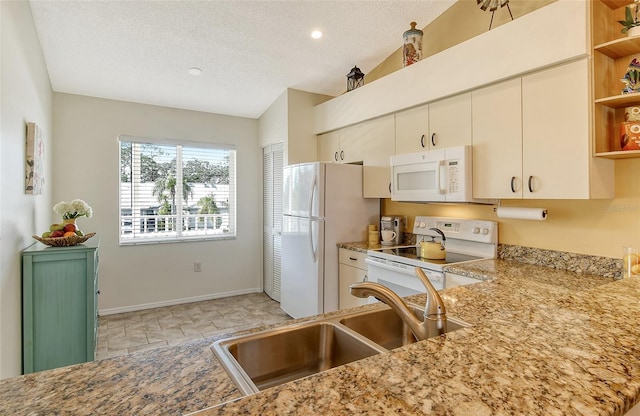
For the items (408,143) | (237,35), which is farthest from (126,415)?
(237,35)

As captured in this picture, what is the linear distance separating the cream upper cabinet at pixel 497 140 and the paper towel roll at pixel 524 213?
14cm

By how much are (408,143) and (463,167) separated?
25.3 inches

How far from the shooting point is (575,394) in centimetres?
57

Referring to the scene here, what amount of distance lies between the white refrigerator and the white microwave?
1.73 ft

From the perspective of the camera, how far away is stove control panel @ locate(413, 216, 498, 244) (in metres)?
2.53

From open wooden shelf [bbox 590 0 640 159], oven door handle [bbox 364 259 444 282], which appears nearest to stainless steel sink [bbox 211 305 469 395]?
oven door handle [bbox 364 259 444 282]

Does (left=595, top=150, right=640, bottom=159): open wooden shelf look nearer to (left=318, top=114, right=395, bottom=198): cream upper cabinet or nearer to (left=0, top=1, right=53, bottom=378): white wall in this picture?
(left=318, top=114, right=395, bottom=198): cream upper cabinet

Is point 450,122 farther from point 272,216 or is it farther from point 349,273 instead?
point 272,216

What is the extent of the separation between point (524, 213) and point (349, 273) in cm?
153

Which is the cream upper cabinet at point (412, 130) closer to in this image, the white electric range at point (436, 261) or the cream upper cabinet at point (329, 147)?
the white electric range at point (436, 261)

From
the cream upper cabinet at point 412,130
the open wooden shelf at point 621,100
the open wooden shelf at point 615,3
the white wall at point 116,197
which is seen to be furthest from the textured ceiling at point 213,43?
the open wooden shelf at point 621,100

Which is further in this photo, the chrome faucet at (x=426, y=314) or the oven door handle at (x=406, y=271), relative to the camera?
the oven door handle at (x=406, y=271)

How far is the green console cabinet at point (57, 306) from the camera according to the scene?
2.18 m

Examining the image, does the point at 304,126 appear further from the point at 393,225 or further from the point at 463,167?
the point at 463,167
